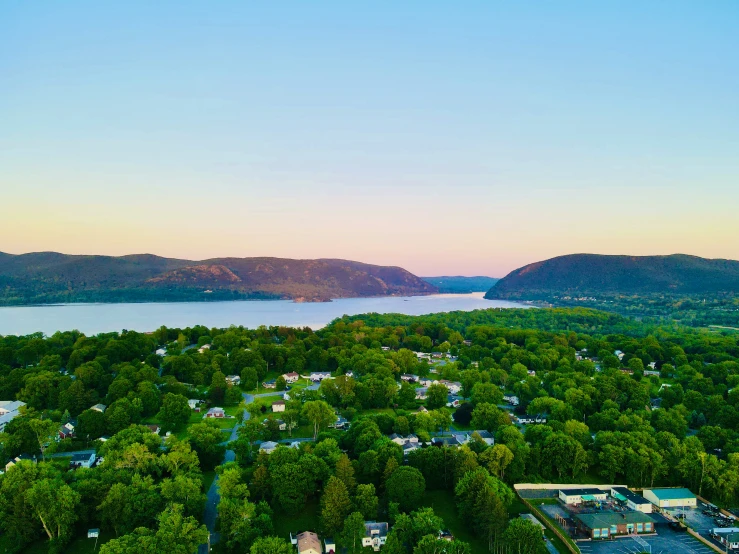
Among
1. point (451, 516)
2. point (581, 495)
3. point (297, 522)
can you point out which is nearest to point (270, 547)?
point (297, 522)

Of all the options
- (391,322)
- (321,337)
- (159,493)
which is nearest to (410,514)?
(159,493)

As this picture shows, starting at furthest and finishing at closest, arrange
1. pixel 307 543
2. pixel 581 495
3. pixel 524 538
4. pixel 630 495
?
pixel 630 495 → pixel 581 495 → pixel 307 543 → pixel 524 538

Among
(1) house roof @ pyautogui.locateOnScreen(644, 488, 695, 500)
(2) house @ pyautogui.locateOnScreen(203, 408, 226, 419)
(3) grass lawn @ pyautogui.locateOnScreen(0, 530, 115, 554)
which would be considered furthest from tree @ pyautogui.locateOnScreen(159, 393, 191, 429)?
(1) house roof @ pyautogui.locateOnScreen(644, 488, 695, 500)

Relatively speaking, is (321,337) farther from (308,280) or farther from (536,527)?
(308,280)

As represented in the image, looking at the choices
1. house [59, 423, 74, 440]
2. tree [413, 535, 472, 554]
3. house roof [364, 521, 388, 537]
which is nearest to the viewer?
tree [413, 535, 472, 554]

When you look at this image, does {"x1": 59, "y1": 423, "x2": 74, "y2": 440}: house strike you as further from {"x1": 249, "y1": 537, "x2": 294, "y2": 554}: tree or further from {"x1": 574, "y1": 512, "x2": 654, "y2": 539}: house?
{"x1": 574, "y1": 512, "x2": 654, "y2": 539}: house

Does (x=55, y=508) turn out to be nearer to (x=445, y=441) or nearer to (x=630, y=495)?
(x=445, y=441)
